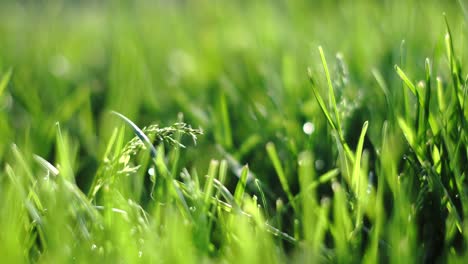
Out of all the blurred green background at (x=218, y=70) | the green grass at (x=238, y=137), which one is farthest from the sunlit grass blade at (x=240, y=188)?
the blurred green background at (x=218, y=70)

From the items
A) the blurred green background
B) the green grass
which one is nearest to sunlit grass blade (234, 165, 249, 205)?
the green grass

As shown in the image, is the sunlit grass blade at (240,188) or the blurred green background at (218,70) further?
the blurred green background at (218,70)

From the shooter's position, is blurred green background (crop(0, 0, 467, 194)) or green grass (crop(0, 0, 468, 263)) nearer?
green grass (crop(0, 0, 468, 263))

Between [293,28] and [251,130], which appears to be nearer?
[251,130]

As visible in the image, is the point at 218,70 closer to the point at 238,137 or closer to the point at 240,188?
the point at 238,137

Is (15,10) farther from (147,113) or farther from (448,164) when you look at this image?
(448,164)

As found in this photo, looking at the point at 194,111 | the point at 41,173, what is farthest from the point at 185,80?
the point at 41,173

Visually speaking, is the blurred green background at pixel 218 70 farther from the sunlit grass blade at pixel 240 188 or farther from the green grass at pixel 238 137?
the sunlit grass blade at pixel 240 188

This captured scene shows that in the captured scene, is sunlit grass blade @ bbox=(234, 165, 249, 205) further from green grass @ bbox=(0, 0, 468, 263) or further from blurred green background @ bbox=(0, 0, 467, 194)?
blurred green background @ bbox=(0, 0, 467, 194)
